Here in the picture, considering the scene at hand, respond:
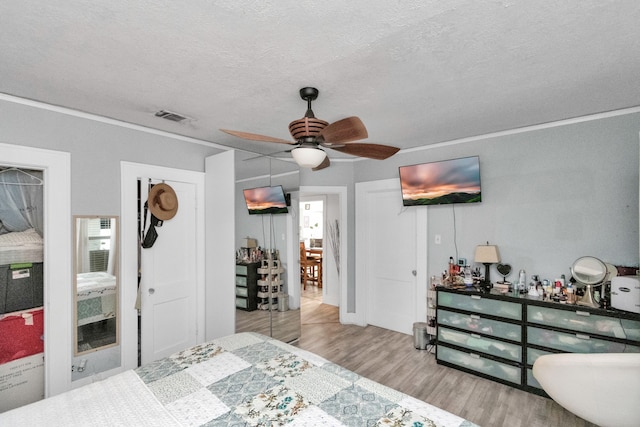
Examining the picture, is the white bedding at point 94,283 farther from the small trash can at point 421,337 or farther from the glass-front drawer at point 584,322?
the glass-front drawer at point 584,322

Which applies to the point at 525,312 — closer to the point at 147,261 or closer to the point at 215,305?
the point at 215,305

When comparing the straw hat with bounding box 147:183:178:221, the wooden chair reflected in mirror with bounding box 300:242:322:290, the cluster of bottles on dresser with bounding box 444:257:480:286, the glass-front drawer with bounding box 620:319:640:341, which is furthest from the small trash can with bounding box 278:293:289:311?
the glass-front drawer with bounding box 620:319:640:341

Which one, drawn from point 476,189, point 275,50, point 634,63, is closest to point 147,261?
point 275,50

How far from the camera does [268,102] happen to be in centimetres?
247

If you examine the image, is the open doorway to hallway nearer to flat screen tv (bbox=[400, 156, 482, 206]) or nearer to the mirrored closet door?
the mirrored closet door

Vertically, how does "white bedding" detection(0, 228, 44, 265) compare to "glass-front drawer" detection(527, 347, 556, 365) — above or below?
above

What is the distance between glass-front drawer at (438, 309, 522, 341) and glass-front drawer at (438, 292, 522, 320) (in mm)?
71

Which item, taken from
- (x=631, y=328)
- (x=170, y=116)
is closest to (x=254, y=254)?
(x=170, y=116)

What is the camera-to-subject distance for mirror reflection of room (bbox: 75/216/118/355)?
8.93 feet

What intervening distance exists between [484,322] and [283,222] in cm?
234

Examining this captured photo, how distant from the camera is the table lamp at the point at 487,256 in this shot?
3178mm

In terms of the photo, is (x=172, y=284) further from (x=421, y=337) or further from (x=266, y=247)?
(x=421, y=337)

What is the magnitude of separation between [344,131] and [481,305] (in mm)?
2349

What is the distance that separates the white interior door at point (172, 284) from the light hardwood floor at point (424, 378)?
4.61ft
